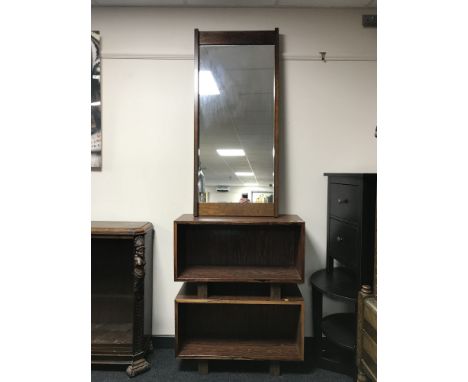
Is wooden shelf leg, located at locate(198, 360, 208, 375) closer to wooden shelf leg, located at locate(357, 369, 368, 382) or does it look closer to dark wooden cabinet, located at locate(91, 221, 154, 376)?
dark wooden cabinet, located at locate(91, 221, 154, 376)

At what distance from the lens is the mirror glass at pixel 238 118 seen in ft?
5.16

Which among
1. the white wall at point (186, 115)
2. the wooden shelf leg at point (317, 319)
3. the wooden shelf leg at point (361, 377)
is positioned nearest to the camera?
the wooden shelf leg at point (361, 377)

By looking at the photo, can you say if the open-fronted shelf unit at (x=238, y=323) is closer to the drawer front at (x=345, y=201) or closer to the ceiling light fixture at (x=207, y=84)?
the drawer front at (x=345, y=201)

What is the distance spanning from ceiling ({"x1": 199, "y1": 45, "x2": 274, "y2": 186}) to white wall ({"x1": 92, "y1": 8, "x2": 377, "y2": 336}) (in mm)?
118

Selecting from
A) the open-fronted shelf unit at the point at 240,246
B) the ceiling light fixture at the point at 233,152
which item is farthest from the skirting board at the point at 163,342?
the ceiling light fixture at the point at 233,152

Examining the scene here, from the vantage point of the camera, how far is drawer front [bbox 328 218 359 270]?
1343mm

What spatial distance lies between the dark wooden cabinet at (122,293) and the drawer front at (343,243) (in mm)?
958

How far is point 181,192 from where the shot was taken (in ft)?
5.50

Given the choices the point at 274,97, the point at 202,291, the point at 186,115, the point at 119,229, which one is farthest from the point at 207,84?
the point at 202,291

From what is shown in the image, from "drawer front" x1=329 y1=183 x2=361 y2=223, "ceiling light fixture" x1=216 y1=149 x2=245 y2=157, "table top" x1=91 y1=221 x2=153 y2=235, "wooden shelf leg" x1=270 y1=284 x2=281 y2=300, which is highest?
"ceiling light fixture" x1=216 y1=149 x2=245 y2=157

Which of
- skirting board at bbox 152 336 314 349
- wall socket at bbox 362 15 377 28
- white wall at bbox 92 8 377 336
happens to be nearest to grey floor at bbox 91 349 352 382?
skirting board at bbox 152 336 314 349

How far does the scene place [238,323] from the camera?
1.59m
